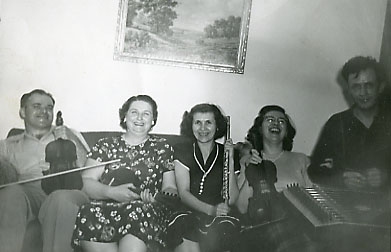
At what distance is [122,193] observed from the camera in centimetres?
135

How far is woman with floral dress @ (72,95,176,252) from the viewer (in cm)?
133

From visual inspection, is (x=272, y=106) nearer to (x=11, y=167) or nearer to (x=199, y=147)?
(x=199, y=147)

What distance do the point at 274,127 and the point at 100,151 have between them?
1.48ft

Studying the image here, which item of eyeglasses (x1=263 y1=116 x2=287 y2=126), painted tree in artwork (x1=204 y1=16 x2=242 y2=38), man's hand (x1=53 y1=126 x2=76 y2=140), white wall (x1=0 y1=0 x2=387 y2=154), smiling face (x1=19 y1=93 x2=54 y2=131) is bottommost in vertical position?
man's hand (x1=53 y1=126 x2=76 y2=140)

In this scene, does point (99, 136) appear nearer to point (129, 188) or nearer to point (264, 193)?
point (129, 188)

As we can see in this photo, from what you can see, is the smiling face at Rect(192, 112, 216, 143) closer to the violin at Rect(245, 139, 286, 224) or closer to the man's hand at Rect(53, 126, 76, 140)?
the violin at Rect(245, 139, 286, 224)

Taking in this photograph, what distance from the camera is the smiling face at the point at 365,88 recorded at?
1415 millimetres

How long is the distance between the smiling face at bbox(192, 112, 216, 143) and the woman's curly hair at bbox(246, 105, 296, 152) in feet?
0.32

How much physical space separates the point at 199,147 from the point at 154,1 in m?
0.39

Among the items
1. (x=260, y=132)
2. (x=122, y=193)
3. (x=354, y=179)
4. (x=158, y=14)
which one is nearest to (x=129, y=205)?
(x=122, y=193)

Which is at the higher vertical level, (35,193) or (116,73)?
(116,73)

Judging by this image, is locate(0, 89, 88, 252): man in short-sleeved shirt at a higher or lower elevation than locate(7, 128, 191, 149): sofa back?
lower

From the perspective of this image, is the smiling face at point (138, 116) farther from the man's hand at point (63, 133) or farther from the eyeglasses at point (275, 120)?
the eyeglasses at point (275, 120)

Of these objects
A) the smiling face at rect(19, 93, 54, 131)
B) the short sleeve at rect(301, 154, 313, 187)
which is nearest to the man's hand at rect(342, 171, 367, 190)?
the short sleeve at rect(301, 154, 313, 187)
